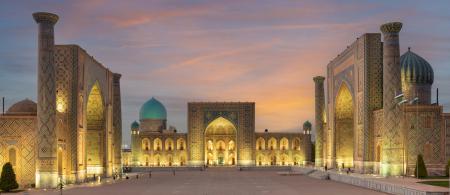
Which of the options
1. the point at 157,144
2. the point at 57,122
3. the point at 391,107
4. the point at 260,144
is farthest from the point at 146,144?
the point at 391,107

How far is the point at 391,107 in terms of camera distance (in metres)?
35.4

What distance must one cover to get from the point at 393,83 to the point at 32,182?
2057 centimetres

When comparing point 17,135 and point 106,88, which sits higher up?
point 106,88

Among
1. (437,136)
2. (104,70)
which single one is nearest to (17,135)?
(104,70)

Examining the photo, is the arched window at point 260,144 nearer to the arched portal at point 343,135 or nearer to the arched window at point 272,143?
the arched window at point 272,143

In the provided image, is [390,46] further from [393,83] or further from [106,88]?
[106,88]

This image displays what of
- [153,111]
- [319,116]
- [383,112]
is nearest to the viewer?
[383,112]

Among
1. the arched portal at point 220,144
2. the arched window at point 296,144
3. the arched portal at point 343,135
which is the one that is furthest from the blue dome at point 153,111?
the arched portal at point 343,135

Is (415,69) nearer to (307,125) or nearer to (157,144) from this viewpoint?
(307,125)

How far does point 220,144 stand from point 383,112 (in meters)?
35.7

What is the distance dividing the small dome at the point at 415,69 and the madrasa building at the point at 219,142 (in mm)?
24409

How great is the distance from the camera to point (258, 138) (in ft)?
233

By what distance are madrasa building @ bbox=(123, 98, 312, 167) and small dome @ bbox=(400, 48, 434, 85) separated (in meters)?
24.4

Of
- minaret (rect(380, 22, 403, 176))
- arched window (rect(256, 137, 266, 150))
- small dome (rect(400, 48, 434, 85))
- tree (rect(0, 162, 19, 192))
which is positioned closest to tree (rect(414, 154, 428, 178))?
minaret (rect(380, 22, 403, 176))
